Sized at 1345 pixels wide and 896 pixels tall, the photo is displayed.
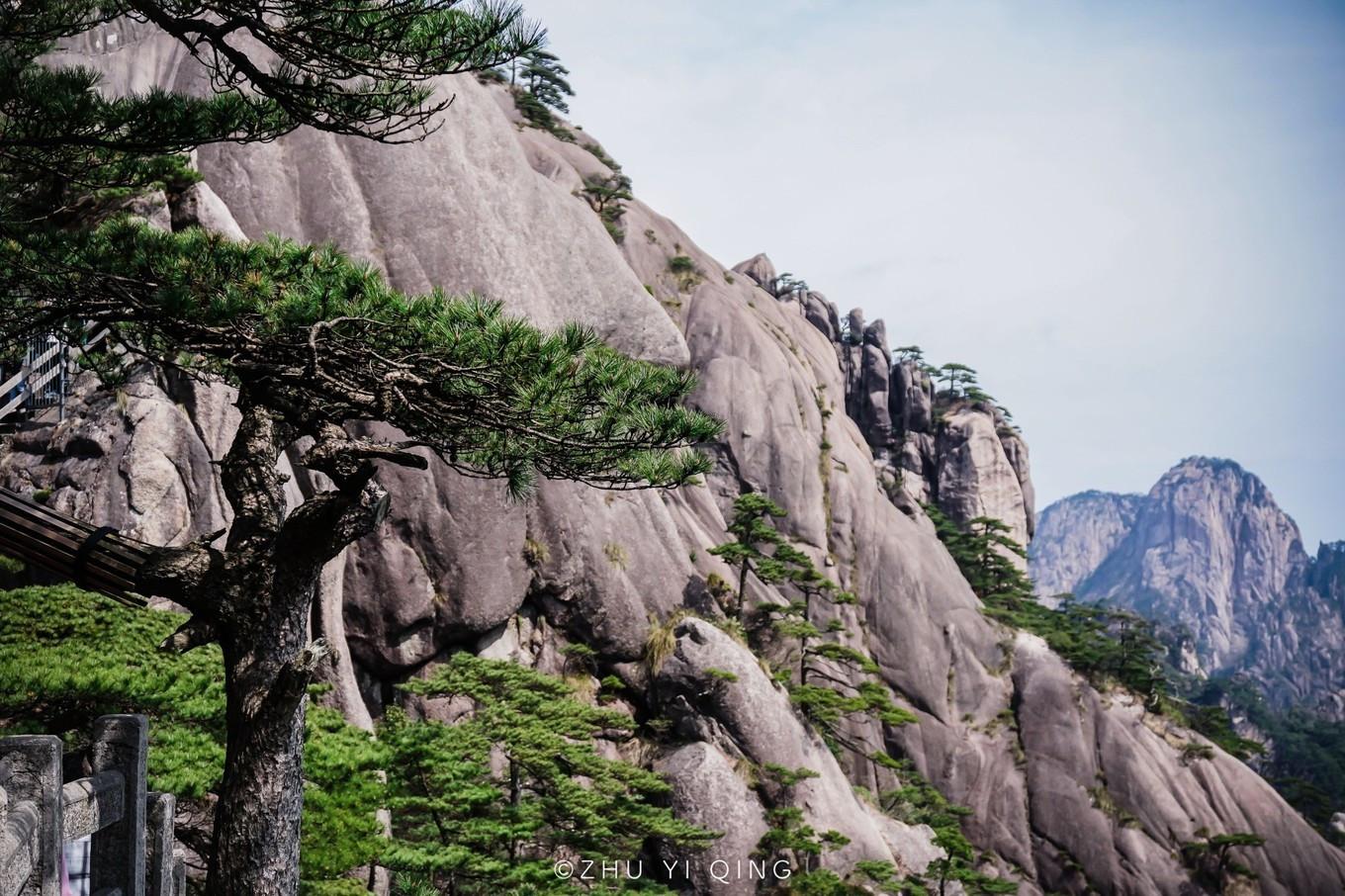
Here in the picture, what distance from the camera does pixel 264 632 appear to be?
19.9 ft

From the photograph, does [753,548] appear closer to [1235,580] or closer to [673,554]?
[673,554]

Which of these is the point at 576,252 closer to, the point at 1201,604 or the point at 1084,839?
the point at 1084,839

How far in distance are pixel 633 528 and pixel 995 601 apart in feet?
67.9

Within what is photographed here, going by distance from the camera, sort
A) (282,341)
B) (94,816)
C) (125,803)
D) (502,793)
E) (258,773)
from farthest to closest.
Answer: (502,793)
(282,341)
(258,773)
(125,803)
(94,816)

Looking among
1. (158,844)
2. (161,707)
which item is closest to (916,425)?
(161,707)

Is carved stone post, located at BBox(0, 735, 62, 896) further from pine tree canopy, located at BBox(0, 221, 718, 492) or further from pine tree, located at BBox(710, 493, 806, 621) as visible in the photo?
pine tree, located at BBox(710, 493, 806, 621)

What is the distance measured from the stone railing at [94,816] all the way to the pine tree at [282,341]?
0.74m

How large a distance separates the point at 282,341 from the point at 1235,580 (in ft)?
622

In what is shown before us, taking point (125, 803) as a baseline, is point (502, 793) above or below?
above

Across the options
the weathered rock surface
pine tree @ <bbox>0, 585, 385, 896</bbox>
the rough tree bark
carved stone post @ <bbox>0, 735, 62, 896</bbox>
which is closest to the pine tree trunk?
the rough tree bark

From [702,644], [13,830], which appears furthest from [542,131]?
[13,830]

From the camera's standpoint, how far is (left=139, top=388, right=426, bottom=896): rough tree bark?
592 cm

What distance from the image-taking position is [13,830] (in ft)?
11.6

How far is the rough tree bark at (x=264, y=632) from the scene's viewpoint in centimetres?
592
